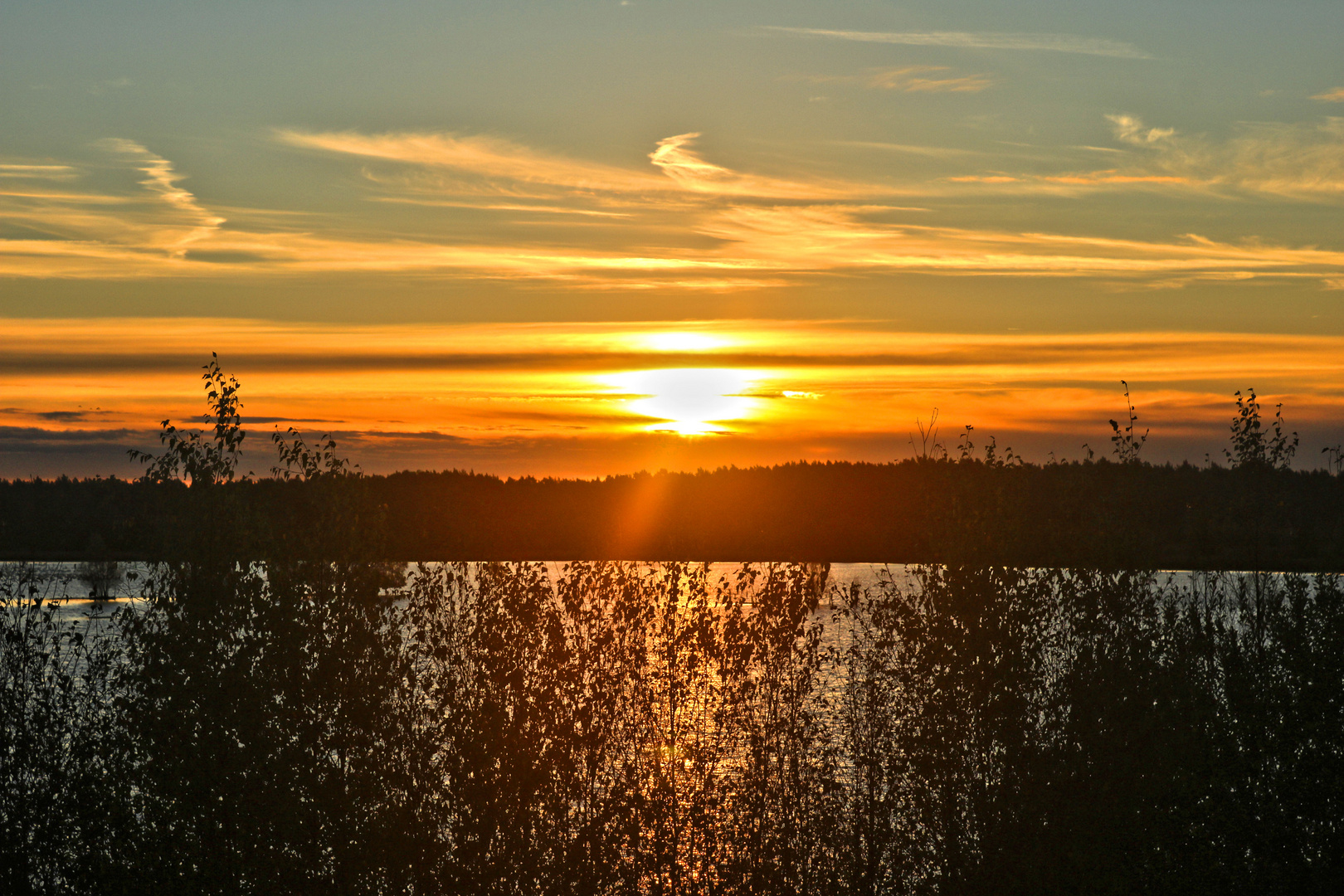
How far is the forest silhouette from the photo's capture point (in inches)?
570

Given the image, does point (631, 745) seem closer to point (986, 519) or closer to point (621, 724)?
point (621, 724)

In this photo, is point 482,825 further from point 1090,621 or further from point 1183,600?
point 1183,600

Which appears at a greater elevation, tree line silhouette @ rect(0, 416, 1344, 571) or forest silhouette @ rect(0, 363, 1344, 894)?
tree line silhouette @ rect(0, 416, 1344, 571)

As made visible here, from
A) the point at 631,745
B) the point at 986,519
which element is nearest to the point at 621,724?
the point at 631,745

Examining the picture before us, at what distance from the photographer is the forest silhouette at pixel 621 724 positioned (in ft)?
47.5

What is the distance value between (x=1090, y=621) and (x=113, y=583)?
311ft

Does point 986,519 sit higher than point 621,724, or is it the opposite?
point 986,519

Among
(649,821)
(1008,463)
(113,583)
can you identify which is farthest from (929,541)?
(113,583)

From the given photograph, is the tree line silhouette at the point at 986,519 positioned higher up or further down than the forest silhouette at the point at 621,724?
higher up

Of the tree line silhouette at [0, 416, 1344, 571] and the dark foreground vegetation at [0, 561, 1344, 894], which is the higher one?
the tree line silhouette at [0, 416, 1344, 571]

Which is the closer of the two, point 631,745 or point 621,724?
point 621,724

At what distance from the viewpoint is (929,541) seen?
59.3 ft

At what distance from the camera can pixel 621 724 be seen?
18453 millimetres

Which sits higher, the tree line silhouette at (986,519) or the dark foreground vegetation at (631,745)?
the tree line silhouette at (986,519)
